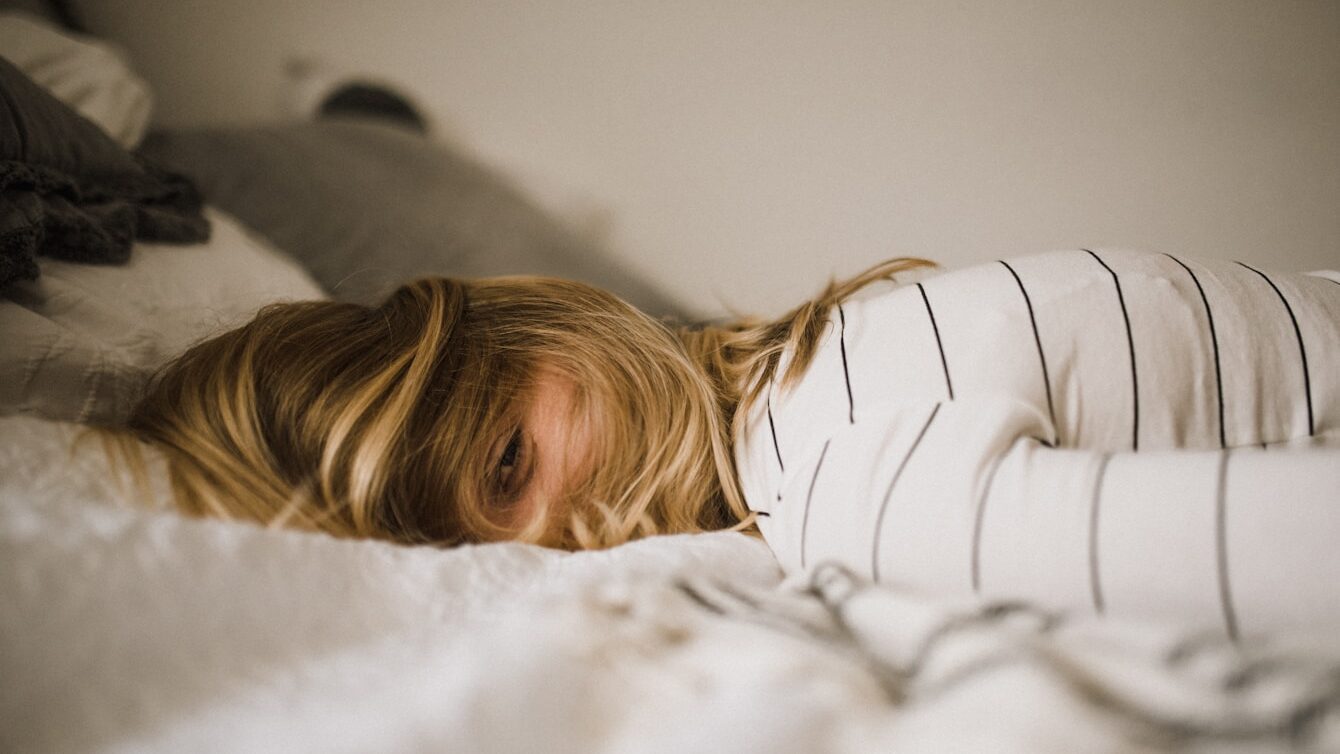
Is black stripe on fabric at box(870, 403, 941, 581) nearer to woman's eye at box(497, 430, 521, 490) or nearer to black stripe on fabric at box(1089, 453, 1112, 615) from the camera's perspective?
black stripe on fabric at box(1089, 453, 1112, 615)

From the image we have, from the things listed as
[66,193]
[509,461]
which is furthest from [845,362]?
[66,193]

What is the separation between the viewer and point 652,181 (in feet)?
4.15

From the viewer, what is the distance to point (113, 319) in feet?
1.83

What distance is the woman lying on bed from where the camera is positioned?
0.36 m

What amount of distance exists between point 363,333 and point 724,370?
33 cm

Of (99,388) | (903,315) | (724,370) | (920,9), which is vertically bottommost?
(99,388)

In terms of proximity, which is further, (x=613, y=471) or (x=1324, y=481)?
(x=613, y=471)

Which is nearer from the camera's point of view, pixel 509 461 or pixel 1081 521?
pixel 1081 521

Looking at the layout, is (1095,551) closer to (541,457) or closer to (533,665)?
(533,665)

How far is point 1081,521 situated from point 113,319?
2.37ft

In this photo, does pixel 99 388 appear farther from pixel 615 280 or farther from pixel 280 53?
pixel 280 53

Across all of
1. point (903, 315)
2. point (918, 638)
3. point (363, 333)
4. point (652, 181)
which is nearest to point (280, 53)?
point (652, 181)

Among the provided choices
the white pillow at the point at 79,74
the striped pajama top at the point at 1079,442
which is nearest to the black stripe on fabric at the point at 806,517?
the striped pajama top at the point at 1079,442

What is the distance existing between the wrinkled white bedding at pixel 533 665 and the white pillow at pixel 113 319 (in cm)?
14
